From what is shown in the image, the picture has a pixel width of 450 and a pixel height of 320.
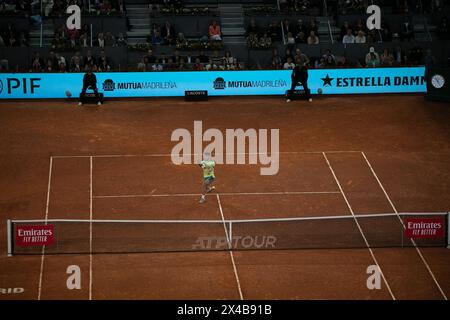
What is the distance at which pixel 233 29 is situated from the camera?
41.7 metres

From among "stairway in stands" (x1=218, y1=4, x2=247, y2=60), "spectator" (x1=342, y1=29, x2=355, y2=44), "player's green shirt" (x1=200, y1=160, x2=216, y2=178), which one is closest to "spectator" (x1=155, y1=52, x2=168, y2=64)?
"stairway in stands" (x1=218, y1=4, x2=247, y2=60)

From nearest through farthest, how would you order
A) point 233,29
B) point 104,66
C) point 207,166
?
1. point 207,166
2. point 104,66
3. point 233,29

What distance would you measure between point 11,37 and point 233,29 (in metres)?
10.8

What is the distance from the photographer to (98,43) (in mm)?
39656

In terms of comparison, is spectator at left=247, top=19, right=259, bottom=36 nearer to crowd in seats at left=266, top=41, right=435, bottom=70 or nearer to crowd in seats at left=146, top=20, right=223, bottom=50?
crowd in seats at left=146, top=20, right=223, bottom=50

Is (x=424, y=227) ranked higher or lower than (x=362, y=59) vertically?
lower

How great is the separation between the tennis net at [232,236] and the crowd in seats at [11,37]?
59.9ft

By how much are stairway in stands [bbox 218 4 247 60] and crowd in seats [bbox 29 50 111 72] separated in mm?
6006

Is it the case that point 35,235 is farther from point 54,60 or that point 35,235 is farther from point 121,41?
point 121,41

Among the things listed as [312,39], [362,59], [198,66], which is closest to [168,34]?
[198,66]

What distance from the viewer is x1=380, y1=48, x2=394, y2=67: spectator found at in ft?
124
